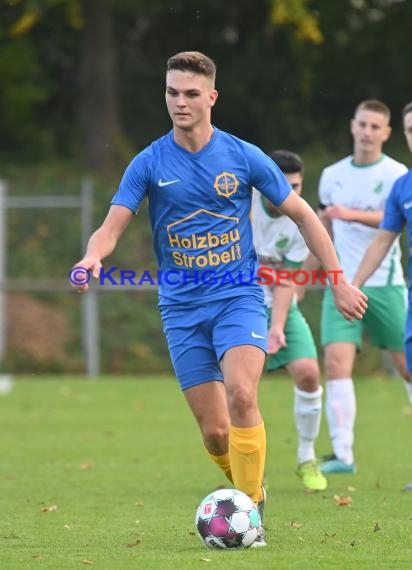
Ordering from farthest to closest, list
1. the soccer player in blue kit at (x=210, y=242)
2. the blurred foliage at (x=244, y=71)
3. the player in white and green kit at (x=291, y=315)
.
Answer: the blurred foliage at (x=244, y=71) → the player in white and green kit at (x=291, y=315) → the soccer player in blue kit at (x=210, y=242)

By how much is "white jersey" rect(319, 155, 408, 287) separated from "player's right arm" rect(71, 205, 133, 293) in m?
3.56

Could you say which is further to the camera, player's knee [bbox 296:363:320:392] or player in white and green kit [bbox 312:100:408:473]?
player in white and green kit [bbox 312:100:408:473]

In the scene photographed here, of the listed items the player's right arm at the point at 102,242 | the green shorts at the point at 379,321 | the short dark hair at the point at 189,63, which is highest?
the short dark hair at the point at 189,63

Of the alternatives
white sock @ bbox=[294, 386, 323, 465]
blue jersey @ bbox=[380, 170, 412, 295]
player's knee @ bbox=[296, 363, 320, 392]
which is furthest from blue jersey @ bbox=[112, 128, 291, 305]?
white sock @ bbox=[294, 386, 323, 465]

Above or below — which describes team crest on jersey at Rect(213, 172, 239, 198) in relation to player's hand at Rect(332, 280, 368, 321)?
above

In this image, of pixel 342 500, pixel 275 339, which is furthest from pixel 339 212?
pixel 342 500

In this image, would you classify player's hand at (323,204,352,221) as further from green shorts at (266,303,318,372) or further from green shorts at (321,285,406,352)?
green shorts at (266,303,318,372)

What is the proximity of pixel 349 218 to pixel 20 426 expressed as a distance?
5498mm

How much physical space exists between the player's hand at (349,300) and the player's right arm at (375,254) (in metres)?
1.80

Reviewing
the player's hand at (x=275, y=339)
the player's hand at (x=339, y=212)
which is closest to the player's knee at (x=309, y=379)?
the player's hand at (x=275, y=339)

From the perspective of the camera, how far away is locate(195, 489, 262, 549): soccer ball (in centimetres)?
626

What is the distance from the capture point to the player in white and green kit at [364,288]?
9.92m

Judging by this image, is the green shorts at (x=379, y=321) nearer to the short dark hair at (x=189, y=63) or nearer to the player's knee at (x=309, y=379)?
the player's knee at (x=309, y=379)

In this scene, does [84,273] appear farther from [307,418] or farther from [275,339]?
[307,418]
